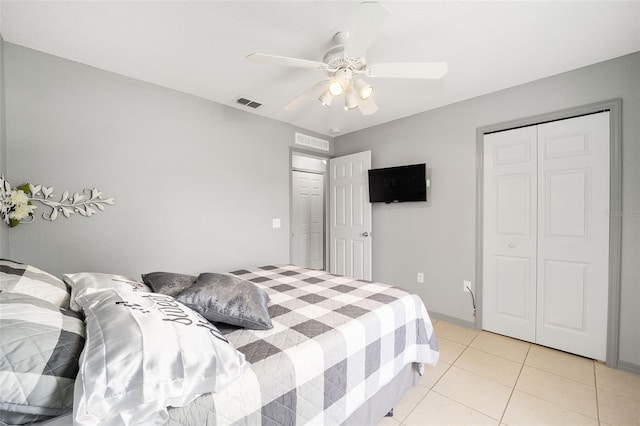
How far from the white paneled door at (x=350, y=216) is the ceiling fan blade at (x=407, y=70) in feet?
6.18

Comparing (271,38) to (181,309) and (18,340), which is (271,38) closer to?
(181,309)

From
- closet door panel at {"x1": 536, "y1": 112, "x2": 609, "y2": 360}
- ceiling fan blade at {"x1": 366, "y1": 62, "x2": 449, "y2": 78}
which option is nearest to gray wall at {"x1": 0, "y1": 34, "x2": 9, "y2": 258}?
ceiling fan blade at {"x1": 366, "y1": 62, "x2": 449, "y2": 78}

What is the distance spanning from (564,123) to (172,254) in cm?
382

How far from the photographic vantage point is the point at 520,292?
2.50 metres

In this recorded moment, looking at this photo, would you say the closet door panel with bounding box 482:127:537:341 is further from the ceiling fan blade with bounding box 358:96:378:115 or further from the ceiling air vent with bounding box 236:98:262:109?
the ceiling air vent with bounding box 236:98:262:109

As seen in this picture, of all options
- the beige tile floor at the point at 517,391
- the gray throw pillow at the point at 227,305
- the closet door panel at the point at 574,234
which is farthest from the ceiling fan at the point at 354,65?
the beige tile floor at the point at 517,391

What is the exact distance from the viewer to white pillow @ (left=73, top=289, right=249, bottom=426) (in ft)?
2.14

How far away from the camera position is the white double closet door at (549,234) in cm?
212

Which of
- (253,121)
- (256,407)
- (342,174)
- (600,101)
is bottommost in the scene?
(256,407)

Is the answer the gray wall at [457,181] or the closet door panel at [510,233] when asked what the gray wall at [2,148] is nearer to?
the gray wall at [457,181]

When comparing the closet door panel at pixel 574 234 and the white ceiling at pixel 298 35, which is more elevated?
the white ceiling at pixel 298 35

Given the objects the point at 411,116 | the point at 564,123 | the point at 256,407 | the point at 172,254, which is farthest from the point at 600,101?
the point at 172,254

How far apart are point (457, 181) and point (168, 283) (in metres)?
2.89

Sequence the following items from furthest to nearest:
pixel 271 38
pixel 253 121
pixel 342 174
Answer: pixel 342 174
pixel 253 121
pixel 271 38
